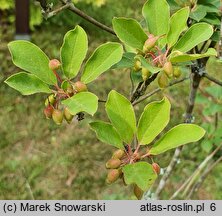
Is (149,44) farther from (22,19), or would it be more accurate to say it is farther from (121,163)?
(22,19)

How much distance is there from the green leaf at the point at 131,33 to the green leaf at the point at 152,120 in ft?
0.39

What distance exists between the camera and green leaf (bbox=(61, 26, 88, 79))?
81cm

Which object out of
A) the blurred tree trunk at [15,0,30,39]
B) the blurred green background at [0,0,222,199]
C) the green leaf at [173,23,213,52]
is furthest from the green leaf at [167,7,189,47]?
the blurred tree trunk at [15,0,30,39]

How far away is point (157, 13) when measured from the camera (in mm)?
856

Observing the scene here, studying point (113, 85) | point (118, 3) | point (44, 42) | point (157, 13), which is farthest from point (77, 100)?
point (118, 3)

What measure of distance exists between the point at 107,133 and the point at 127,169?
8 cm

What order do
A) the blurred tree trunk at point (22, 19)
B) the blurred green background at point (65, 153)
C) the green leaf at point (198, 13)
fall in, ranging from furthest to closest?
the blurred tree trunk at point (22, 19), the blurred green background at point (65, 153), the green leaf at point (198, 13)

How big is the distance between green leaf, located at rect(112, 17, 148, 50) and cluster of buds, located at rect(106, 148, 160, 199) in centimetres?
18

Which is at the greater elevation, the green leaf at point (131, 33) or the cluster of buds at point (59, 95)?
the green leaf at point (131, 33)

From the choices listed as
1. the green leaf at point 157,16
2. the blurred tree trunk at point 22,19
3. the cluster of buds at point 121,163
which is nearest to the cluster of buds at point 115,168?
the cluster of buds at point 121,163

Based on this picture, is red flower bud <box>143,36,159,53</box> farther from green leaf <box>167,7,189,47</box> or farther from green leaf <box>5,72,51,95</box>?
green leaf <box>5,72,51,95</box>

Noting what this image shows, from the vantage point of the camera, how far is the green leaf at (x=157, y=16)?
2.79 ft

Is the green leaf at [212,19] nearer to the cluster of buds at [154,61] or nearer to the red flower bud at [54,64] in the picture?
the cluster of buds at [154,61]

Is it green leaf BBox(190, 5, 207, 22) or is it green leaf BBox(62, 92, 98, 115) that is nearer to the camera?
green leaf BBox(62, 92, 98, 115)
